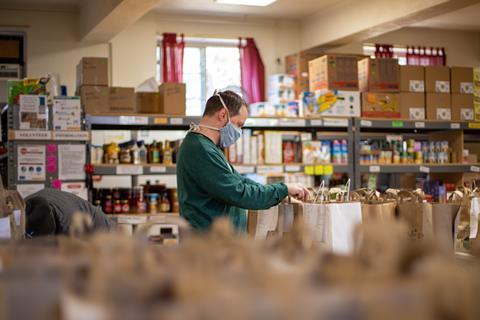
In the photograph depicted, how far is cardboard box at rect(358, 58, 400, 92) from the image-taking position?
7.30 metres

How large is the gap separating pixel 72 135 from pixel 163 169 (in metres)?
0.87

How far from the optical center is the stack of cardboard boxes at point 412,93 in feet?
23.9

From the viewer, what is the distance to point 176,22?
370 inches

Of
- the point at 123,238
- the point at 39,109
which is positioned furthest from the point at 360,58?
the point at 123,238

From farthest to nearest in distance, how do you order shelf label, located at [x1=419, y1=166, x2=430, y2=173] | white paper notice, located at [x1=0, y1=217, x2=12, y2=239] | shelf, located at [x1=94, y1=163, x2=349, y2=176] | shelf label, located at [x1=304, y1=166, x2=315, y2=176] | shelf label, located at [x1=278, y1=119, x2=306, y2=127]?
shelf label, located at [x1=419, y1=166, x2=430, y2=173] → shelf label, located at [x1=304, y1=166, x2=315, y2=176] → shelf label, located at [x1=278, y1=119, x2=306, y2=127] → shelf, located at [x1=94, y1=163, x2=349, y2=176] → white paper notice, located at [x1=0, y1=217, x2=12, y2=239]

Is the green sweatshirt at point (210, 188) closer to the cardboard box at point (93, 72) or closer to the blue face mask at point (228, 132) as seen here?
the blue face mask at point (228, 132)

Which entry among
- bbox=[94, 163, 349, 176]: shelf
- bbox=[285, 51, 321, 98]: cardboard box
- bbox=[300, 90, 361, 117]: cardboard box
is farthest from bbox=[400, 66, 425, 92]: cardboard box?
bbox=[285, 51, 321, 98]: cardboard box

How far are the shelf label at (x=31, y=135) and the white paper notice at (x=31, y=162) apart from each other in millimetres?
80

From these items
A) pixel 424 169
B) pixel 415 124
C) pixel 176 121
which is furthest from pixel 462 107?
pixel 176 121

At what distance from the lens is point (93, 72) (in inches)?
241

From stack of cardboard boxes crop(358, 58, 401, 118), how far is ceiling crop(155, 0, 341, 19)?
1.54 meters

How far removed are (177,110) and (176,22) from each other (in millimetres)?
3501

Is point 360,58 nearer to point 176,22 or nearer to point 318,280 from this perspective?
point 176,22

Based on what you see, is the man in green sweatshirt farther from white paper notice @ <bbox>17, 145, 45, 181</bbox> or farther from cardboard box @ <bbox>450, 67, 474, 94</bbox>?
cardboard box @ <bbox>450, 67, 474, 94</bbox>
